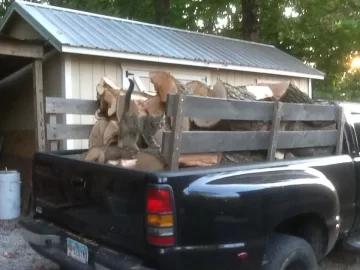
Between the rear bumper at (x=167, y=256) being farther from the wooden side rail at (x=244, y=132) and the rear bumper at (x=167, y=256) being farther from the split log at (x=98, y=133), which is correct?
the split log at (x=98, y=133)

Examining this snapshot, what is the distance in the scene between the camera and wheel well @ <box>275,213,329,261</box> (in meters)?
4.03

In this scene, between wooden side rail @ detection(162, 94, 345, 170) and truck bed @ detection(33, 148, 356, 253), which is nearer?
truck bed @ detection(33, 148, 356, 253)

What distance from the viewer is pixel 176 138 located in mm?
3355

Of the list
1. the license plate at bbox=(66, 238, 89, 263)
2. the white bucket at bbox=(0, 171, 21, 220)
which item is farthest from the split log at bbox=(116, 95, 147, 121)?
the white bucket at bbox=(0, 171, 21, 220)

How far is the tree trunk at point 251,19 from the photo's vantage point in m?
16.7

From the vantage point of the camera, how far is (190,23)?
61.7 feet

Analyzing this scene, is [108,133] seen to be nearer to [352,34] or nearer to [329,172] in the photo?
[329,172]

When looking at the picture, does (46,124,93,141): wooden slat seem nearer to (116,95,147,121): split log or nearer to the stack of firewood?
the stack of firewood

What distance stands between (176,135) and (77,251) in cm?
124

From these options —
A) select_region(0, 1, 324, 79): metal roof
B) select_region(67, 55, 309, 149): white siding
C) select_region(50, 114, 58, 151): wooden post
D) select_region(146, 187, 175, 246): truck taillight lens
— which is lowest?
select_region(146, 187, 175, 246): truck taillight lens

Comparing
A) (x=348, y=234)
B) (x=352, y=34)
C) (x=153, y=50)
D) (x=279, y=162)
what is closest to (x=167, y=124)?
(x=279, y=162)

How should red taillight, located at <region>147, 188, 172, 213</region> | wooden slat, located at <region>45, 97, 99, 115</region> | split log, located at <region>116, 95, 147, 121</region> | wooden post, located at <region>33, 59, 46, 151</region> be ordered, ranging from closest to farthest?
red taillight, located at <region>147, 188, 172, 213</region> < split log, located at <region>116, 95, 147, 121</region> < wooden slat, located at <region>45, 97, 99, 115</region> < wooden post, located at <region>33, 59, 46, 151</region>

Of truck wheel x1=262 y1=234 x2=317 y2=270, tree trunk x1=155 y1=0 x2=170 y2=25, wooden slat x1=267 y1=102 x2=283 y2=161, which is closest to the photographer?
truck wheel x1=262 y1=234 x2=317 y2=270

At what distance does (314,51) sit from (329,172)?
46.6 ft
